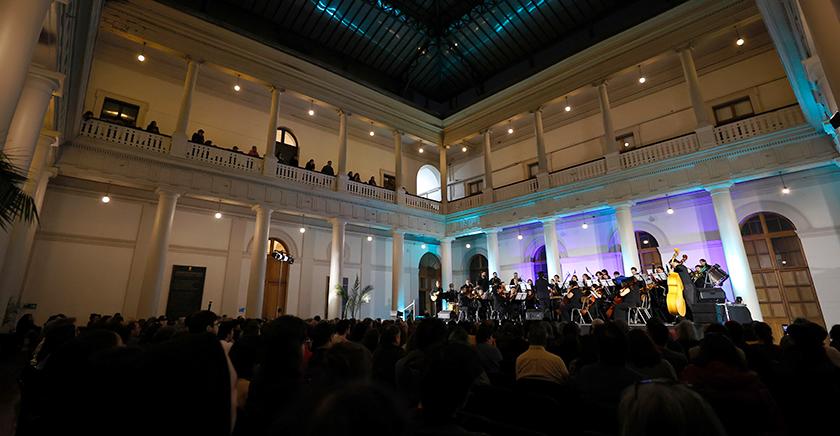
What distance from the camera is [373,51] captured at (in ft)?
51.3

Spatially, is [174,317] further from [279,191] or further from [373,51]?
[373,51]

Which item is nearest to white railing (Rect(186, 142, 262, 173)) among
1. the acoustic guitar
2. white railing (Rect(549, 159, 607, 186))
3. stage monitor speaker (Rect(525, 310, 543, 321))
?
stage monitor speaker (Rect(525, 310, 543, 321))

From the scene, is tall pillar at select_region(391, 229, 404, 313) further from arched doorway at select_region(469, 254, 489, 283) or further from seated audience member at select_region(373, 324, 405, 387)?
seated audience member at select_region(373, 324, 405, 387)

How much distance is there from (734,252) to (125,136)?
15.9 metres

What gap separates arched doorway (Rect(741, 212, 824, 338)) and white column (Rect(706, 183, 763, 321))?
1595mm

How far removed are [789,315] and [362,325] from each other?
12374mm

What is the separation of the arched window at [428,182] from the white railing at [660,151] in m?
9.20

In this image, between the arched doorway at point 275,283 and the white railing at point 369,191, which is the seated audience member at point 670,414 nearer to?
the white railing at point 369,191

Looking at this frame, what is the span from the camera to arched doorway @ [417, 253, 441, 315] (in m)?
18.0

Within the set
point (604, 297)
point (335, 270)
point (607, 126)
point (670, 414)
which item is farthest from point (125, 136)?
point (607, 126)

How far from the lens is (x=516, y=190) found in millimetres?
14453

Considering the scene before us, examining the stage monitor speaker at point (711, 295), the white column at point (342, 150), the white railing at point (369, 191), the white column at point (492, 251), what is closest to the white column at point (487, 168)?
the white column at point (492, 251)

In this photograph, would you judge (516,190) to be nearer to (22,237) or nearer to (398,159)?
(398,159)

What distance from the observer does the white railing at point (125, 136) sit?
30.1 feet
